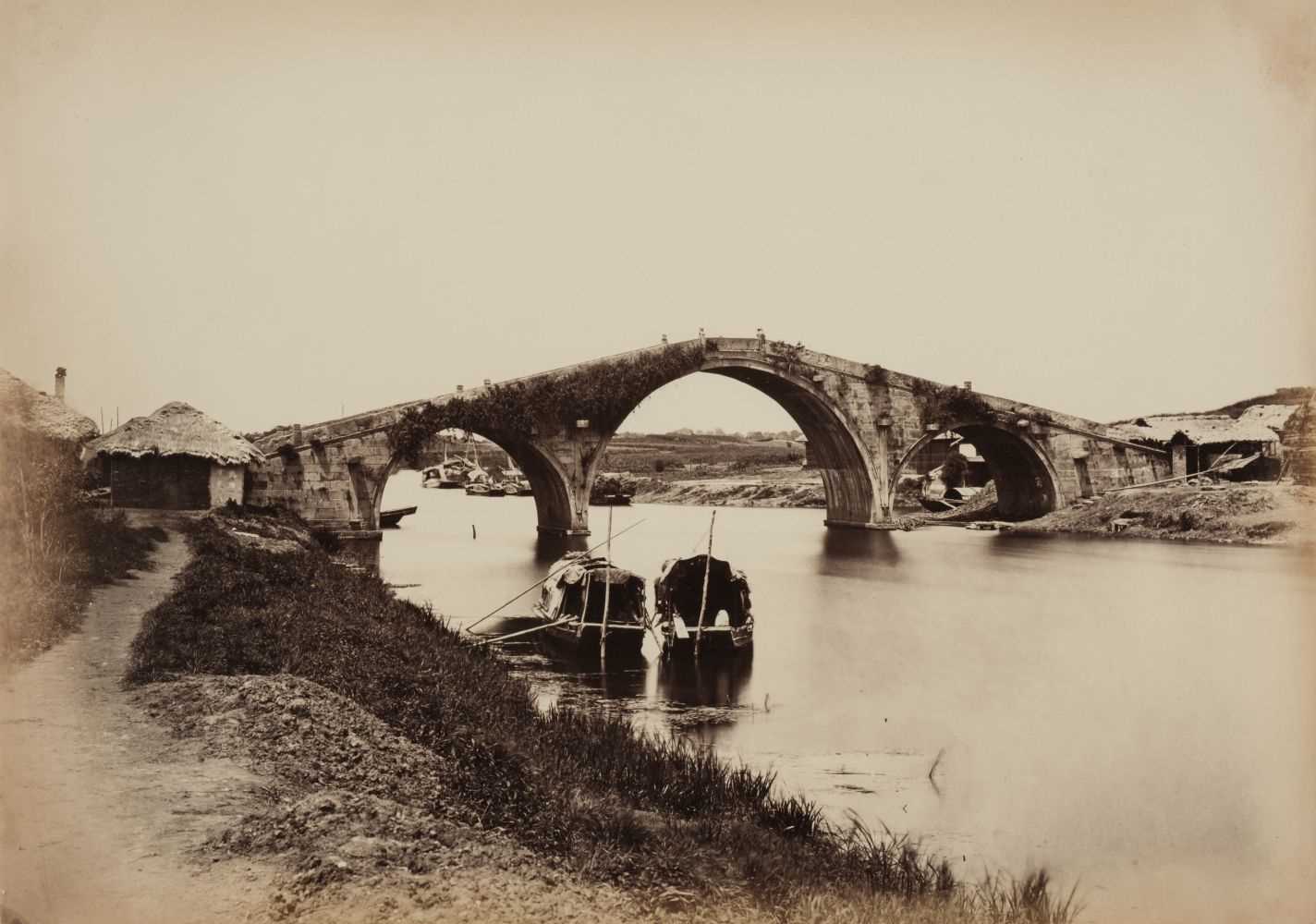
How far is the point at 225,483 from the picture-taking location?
2275 cm

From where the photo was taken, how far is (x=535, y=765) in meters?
6.64

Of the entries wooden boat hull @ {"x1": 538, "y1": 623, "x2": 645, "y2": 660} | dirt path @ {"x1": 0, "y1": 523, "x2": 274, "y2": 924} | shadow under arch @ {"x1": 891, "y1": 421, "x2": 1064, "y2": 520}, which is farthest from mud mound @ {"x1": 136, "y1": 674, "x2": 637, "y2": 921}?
shadow under arch @ {"x1": 891, "y1": 421, "x2": 1064, "y2": 520}

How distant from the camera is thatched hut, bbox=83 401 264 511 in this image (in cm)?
2011

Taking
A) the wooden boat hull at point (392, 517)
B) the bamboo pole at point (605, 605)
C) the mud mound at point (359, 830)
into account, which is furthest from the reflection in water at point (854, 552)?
the mud mound at point (359, 830)

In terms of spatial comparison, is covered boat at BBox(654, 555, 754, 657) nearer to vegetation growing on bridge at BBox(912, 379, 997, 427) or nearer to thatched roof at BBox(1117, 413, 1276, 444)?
vegetation growing on bridge at BBox(912, 379, 997, 427)

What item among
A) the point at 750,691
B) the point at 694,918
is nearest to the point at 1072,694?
the point at 750,691

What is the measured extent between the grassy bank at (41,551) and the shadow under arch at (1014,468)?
95.5 feet

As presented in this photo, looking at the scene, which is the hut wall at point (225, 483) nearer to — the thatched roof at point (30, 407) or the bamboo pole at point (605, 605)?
the bamboo pole at point (605, 605)

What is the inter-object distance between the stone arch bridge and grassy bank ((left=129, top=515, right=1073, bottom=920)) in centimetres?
1429

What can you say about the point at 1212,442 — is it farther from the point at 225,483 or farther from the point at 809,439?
the point at 225,483

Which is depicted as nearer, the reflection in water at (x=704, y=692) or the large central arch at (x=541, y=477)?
the reflection in water at (x=704, y=692)

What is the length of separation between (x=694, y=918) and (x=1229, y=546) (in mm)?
27939

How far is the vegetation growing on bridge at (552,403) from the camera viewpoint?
91.5ft

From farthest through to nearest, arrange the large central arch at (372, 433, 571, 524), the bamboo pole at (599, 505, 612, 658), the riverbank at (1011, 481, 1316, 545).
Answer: the large central arch at (372, 433, 571, 524)
the riverbank at (1011, 481, 1316, 545)
the bamboo pole at (599, 505, 612, 658)
